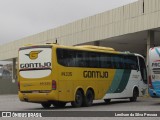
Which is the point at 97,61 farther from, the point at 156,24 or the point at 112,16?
the point at 112,16

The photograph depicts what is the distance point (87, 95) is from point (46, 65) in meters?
3.33

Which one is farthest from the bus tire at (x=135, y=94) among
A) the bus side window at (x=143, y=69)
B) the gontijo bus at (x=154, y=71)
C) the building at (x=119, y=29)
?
the building at (x=119, y=29)

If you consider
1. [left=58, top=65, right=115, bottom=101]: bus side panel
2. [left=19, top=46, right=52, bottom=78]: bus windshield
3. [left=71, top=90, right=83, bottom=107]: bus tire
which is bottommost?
[left=71, top=90, right=83, bottom=107]: bus tire

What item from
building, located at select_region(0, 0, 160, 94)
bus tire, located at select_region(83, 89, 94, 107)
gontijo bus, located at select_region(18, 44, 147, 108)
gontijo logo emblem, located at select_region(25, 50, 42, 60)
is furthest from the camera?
building, located at select_region(0, 0, 160, 94)

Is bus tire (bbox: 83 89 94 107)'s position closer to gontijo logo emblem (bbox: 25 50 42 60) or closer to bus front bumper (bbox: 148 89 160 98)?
bus front bumper (bbox: 148 89 160 98)

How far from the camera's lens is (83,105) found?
23.1 meters

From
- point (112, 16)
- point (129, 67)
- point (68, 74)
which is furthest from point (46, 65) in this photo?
point (112, 16)

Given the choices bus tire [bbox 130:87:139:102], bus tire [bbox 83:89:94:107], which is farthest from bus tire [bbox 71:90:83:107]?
bus tire [bbox 130:87:139:102]

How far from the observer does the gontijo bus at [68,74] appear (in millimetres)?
21000

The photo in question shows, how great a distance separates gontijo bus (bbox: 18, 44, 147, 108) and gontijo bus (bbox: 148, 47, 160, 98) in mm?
2607

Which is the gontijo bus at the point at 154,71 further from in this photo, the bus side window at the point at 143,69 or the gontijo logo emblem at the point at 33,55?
the gontijo logo emblem at the point at 33,55

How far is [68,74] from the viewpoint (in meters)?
21.7

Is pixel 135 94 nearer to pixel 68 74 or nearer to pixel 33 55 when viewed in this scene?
pixel 68 74

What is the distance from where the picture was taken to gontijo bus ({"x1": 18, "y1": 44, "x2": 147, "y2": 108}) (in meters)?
21.0
